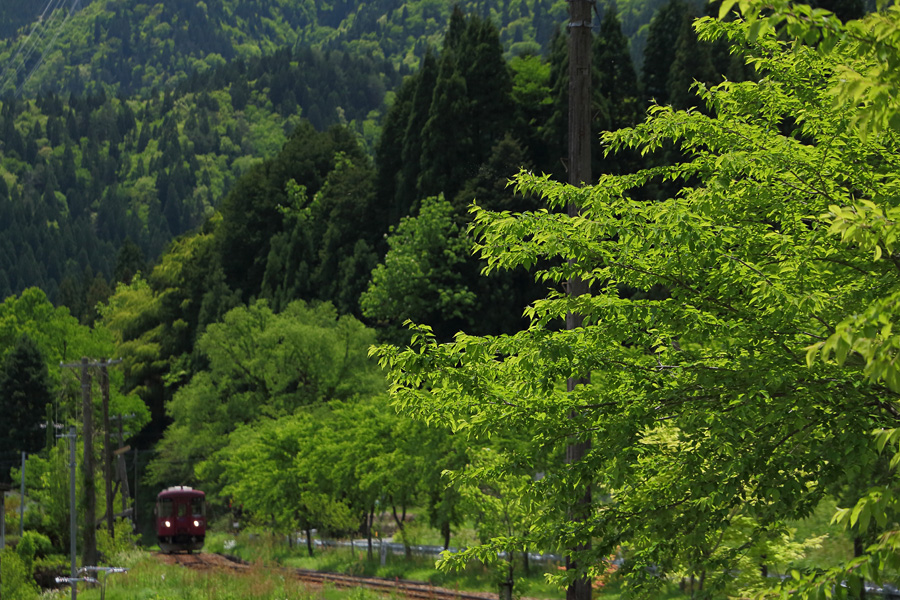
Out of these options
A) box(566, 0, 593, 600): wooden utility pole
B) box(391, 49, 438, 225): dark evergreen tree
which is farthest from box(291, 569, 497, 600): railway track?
box(391, 49, 438, 225): dark evergreen tree

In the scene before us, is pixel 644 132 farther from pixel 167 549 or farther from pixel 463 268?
pixel 463 268

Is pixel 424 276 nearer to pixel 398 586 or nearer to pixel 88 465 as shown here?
pixel 88 465

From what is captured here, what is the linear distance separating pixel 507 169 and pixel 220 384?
22301 mm

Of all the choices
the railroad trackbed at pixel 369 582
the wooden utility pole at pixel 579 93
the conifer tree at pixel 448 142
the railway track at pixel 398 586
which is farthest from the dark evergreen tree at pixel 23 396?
the wooden utility pole at pixel 579 93

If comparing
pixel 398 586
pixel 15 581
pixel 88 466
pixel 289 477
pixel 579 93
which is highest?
pixel 579 93

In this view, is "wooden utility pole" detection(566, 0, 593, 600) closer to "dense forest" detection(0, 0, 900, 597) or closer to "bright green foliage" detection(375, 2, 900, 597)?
"dense forest" detection(0, 0, 900, 597)

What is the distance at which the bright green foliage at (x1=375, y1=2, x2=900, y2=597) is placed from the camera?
9500 millimetres

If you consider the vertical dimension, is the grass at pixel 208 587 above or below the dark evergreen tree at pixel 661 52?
below

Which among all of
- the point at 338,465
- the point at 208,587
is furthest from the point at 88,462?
the point at 208,587

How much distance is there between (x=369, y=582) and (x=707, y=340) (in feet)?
97.5

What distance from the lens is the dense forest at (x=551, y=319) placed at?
963cm

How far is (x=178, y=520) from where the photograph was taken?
51938 millimetres

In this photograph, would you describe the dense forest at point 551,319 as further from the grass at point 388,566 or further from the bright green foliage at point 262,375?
the grass at point 388,566

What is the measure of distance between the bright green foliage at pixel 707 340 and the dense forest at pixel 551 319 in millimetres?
40
